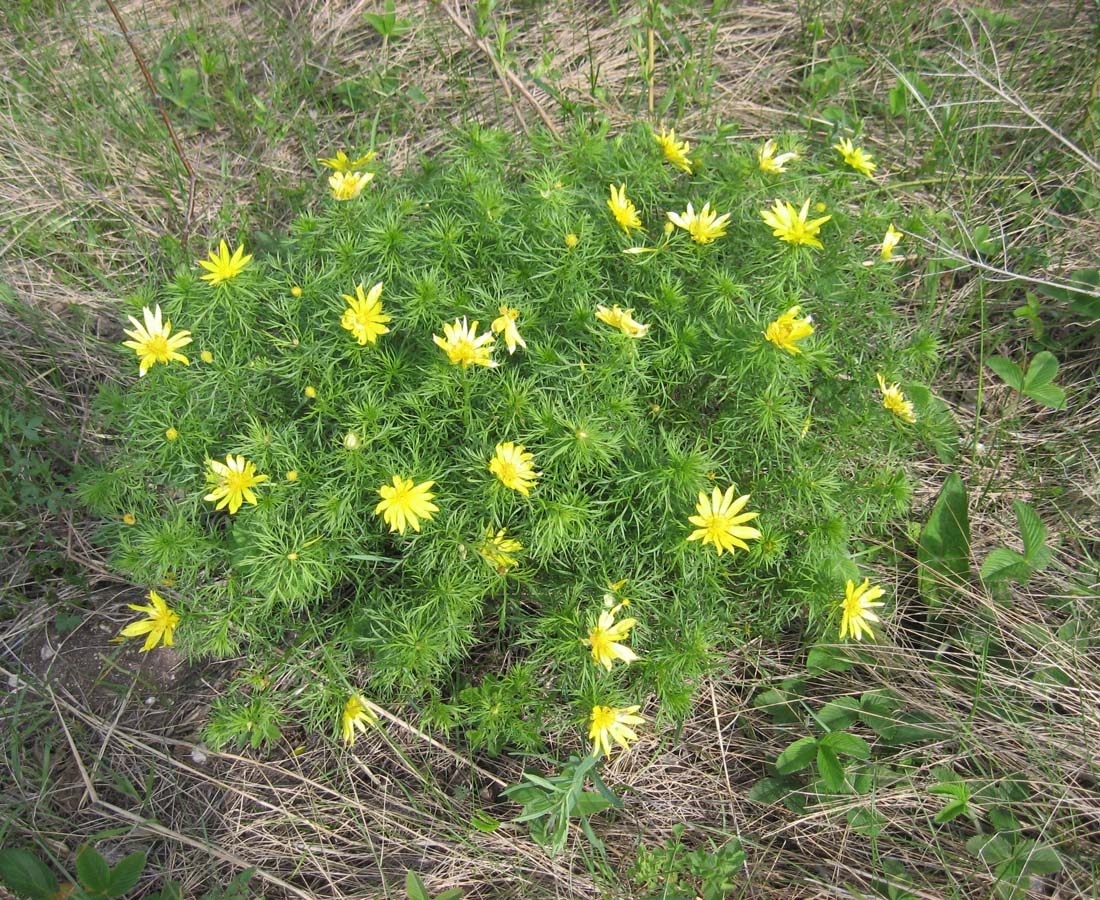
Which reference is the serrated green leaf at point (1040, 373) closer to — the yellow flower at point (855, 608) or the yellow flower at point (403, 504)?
the yellow flower at point (855, 608)

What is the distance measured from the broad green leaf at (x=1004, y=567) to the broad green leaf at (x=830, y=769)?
835mm

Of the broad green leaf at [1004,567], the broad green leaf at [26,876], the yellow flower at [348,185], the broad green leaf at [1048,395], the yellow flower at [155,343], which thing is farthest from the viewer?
the broad green leaf at [1048,395]

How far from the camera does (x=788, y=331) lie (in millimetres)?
2156

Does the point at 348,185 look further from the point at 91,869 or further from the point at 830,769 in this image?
the point at 830,769

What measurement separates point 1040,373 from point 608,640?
2.08 meters

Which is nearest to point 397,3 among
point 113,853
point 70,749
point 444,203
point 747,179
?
point 444,203

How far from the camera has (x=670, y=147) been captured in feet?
8.65

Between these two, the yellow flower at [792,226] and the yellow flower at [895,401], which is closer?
the yellow flower at [792,226]

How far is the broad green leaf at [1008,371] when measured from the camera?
2.95m

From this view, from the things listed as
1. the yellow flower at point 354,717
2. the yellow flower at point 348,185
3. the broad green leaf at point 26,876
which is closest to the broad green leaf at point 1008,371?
the yellow flower at point 348,185

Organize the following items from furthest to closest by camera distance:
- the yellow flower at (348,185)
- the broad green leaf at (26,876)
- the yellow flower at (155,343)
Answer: the yellow flower at (348,185)
the yellow flower at (155,343)
the broad green leaf at (26,876)

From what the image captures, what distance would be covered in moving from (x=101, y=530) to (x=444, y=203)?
153cm

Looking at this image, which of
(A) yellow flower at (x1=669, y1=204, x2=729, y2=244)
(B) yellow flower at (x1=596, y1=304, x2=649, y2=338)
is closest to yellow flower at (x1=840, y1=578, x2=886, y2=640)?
(B) yellow flower at (x1=596, y1=304, x2=649, y2=338)

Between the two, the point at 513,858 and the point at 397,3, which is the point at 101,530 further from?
the point at 397,3
